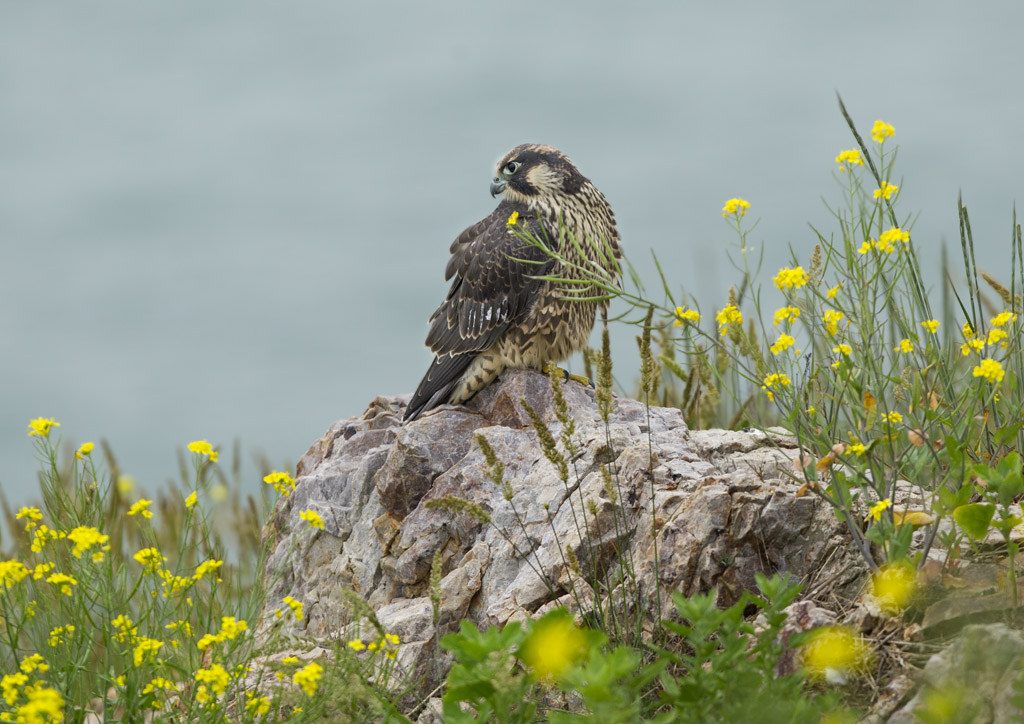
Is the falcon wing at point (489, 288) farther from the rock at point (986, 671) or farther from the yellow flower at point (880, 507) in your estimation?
the rock at point (986, 671)

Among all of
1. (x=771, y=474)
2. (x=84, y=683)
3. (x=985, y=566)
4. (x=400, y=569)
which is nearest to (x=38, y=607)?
(x=84, y=683)

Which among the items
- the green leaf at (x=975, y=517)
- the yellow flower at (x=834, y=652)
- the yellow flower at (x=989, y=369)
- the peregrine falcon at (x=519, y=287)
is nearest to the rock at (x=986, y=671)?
the yellow flower at (x=834, y=652)

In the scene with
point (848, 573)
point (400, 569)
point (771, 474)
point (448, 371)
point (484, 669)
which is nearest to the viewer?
point (484, 669)

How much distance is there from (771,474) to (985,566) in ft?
3.16

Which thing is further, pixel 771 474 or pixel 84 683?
pixel 771 474

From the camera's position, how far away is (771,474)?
11.7 ft

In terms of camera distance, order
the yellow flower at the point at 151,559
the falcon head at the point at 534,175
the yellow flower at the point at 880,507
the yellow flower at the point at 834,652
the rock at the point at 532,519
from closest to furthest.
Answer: the yellow flower at the point at 834,652 < the yellow flower at the point at 880,507 < the yellow flower at the point at 151,559 < the rock at the point at 532,519 < the falcon head at the point at 534,175

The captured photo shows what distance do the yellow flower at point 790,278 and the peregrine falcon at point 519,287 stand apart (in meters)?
1.92

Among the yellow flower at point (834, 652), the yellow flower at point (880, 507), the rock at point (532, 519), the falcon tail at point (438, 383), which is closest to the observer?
the yellow flower at point (834, 652)

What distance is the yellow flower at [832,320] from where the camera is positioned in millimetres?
2965

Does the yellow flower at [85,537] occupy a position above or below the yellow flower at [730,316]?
below

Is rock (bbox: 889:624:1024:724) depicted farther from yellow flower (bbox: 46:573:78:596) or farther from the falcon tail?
the falcon tail

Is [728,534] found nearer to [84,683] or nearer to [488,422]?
[488,422]

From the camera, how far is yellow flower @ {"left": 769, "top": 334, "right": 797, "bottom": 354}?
9.22 feet
